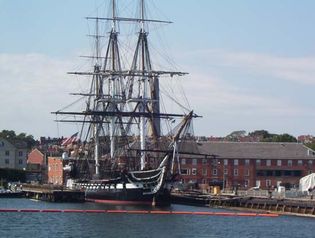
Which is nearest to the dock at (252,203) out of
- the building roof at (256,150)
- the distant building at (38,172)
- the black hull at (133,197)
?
the black hull at (133,197)

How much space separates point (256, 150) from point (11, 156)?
190 feet

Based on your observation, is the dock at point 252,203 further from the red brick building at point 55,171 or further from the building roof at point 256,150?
the red brick building at point 55,171

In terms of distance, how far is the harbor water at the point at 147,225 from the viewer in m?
67.9

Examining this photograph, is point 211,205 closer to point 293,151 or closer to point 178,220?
point 178,220

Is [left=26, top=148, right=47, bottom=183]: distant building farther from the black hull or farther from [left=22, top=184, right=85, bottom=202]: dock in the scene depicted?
the black hull

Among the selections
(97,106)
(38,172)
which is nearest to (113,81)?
(97,106)

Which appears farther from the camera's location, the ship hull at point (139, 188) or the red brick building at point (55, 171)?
the red brick building at point (55, 171)

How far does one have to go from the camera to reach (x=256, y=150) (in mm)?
156375

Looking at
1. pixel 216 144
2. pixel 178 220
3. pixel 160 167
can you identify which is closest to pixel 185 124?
pixel 160 167

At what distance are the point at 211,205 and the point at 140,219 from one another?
87.2 ft

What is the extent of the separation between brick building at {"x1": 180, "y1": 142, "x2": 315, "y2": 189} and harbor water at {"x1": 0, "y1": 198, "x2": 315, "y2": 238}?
66838mm

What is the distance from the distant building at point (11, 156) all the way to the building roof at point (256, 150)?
170 feet

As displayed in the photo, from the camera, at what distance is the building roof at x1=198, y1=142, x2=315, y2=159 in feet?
507

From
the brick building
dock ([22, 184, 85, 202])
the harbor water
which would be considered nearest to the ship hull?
dock ([22, 184, 85, 202])
